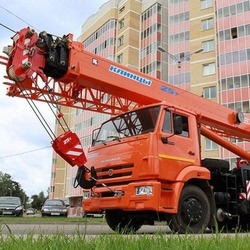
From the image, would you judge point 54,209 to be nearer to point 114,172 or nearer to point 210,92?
point 114,172

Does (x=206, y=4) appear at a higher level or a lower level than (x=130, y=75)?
higher

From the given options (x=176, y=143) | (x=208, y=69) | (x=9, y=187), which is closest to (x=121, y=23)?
(x=208, y=69)

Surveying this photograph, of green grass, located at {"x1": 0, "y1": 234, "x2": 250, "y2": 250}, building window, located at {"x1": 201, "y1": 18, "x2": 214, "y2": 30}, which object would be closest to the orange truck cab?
green grass, located at {"x1": 0, "y1": 234, "x2": 250, "y2": 250}

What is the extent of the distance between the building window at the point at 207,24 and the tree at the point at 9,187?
7760 cm

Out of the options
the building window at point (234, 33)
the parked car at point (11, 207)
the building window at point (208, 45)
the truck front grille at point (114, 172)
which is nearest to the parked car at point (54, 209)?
the parked car at point (11, 207)

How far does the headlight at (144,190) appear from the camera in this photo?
25.6ft

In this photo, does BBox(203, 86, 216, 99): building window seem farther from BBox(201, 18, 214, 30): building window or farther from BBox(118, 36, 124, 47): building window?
BBox(118, 36, 124, 47): building window

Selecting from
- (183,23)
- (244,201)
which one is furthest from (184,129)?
(183,23)

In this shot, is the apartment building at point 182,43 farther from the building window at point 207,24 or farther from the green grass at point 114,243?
the green grass at point 114,243

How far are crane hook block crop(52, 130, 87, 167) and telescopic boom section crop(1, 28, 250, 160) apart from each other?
1413mm

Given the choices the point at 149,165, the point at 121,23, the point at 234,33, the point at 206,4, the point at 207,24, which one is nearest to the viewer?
the point at 149,165

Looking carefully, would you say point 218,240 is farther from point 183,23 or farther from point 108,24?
point 108,24

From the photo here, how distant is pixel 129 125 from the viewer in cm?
918

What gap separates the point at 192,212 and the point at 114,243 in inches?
197
